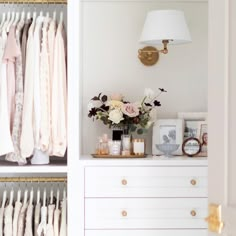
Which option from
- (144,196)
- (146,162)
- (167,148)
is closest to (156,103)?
(167,148)

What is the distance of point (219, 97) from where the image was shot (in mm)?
1710

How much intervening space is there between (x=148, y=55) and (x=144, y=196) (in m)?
0.94

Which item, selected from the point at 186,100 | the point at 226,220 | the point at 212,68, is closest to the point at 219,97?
the point at 212,68

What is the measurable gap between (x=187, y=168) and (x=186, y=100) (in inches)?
24.9

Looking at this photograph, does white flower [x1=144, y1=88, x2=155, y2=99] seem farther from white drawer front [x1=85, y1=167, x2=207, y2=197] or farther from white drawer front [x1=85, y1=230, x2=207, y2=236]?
white drawer front [x1=85, y1=230, x2=207, y2=236]

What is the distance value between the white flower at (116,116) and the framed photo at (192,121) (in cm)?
45

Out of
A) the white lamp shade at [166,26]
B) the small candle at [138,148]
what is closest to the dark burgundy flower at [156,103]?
the small candle at [138,148]

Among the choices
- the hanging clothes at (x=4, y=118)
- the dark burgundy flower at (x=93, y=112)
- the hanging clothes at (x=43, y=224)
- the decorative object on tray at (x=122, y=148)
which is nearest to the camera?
the hanging clothes at (x=4, y=118)

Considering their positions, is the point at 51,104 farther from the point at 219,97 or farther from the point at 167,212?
the point at 219,97

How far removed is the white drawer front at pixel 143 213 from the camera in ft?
8.84

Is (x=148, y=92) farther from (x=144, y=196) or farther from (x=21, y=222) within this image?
(x=21, y=222)

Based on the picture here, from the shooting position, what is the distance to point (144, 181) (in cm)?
270

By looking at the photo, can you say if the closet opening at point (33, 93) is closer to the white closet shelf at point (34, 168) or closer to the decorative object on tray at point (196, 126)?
the white closet shelf at point (34, 168)

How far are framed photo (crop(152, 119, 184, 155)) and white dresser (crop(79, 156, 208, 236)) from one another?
0.29 m
